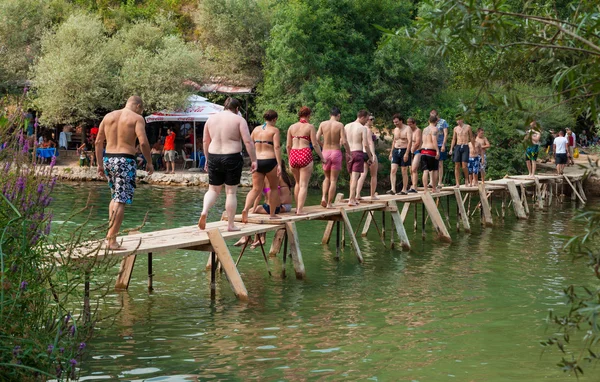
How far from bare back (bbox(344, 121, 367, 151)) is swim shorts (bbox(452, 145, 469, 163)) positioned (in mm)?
6281

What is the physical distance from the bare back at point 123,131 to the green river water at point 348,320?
6.32 feet

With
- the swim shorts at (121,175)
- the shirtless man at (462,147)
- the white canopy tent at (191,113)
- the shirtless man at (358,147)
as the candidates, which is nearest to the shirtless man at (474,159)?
the shirtless man at (462,147)

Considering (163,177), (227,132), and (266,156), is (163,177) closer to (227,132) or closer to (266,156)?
(266,156)

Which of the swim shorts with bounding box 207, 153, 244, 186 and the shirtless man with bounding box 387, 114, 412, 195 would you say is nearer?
the swim shorts with bounding box 207, 153, 244, 186

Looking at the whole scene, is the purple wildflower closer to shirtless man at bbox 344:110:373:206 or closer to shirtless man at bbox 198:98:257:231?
shirtless man at bbox 198:98:257:231

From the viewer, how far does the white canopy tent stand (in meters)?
36.0

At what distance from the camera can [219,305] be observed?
37.3 ft

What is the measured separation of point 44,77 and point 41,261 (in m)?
31.9

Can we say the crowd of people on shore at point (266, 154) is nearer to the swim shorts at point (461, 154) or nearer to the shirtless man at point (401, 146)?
the shirtless man at point (401, 146)

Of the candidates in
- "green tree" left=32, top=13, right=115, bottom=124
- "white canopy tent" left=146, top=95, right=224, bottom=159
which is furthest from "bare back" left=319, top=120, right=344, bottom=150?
"green tree" left=32, top=13, right=115, bottom=124

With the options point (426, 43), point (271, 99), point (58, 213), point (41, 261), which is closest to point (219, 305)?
point (41, 261)

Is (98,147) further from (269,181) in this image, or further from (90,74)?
(90,74)

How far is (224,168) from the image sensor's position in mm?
11656

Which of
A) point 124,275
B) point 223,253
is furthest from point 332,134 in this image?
point 124,275
